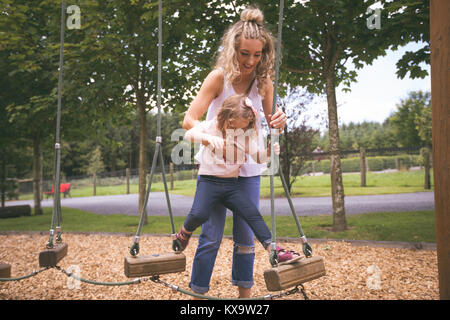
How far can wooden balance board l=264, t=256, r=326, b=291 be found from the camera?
1.71 metres

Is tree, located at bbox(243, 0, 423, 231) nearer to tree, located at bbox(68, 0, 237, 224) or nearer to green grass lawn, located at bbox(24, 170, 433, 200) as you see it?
tree, located at bbox(68, 0, 237, 224)

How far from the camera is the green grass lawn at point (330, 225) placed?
16.5 ft

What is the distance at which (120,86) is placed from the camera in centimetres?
545

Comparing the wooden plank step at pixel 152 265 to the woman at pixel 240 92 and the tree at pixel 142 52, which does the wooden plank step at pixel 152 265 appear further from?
the tree at pixel 142 52

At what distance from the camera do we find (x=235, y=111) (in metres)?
1.88

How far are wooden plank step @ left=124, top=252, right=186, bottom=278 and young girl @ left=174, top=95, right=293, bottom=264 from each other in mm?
279

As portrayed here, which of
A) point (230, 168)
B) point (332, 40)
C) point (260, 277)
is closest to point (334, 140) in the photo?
point (332, 40)

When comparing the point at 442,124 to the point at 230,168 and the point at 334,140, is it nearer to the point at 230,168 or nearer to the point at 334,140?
the point at 230,168

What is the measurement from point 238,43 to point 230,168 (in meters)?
0.71

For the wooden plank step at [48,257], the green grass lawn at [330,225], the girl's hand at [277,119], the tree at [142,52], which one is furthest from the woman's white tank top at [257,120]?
the green grass lawn at [330,225]

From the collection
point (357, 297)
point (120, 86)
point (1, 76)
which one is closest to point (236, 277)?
point (357, 297)

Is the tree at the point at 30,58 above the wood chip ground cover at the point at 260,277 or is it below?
above

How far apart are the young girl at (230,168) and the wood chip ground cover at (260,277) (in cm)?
144

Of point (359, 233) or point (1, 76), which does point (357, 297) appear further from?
point (1, 76)
